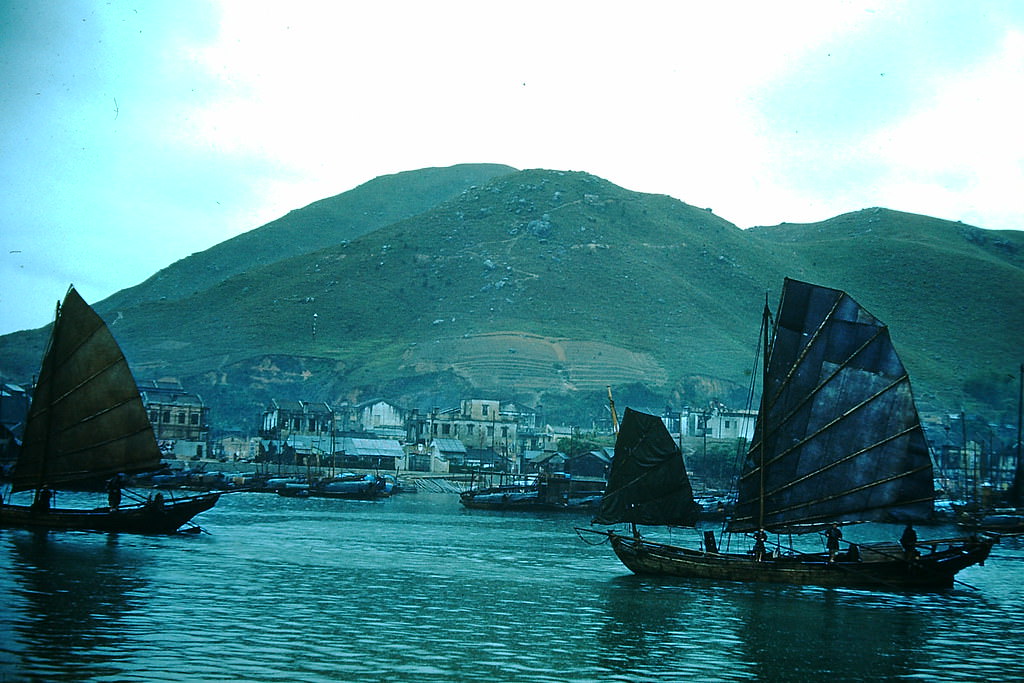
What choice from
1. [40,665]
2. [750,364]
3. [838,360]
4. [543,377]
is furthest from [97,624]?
[750,364]

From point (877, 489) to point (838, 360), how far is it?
431 centimetres

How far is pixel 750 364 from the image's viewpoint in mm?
190250

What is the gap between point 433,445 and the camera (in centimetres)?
12525

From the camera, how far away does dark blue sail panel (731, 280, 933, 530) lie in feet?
122

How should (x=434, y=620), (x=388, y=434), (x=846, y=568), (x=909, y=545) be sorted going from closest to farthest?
(x=434, y=620) < (x=846, y=568) < (x=909, y=545) < (x=388, y=434)

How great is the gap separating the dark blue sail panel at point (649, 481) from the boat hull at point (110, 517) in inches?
738

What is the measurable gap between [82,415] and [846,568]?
28.2 meters

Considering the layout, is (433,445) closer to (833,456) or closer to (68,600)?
(833,456)

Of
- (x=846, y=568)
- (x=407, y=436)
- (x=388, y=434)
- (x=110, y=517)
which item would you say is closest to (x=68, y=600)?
(x=110, y=517)

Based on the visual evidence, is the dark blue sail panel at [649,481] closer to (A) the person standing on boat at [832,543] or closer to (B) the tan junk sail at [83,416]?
(A) the person standing on boat at [832,543]

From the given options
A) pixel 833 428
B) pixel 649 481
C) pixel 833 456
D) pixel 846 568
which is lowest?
pixel 846 568

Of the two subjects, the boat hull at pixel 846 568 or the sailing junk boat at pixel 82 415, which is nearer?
the boat hull at pixel 846 568

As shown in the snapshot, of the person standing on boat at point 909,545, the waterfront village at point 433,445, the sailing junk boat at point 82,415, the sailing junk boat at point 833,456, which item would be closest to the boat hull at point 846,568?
the sailing junk boat at point 833,456

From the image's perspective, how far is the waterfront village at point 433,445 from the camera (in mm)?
110312
